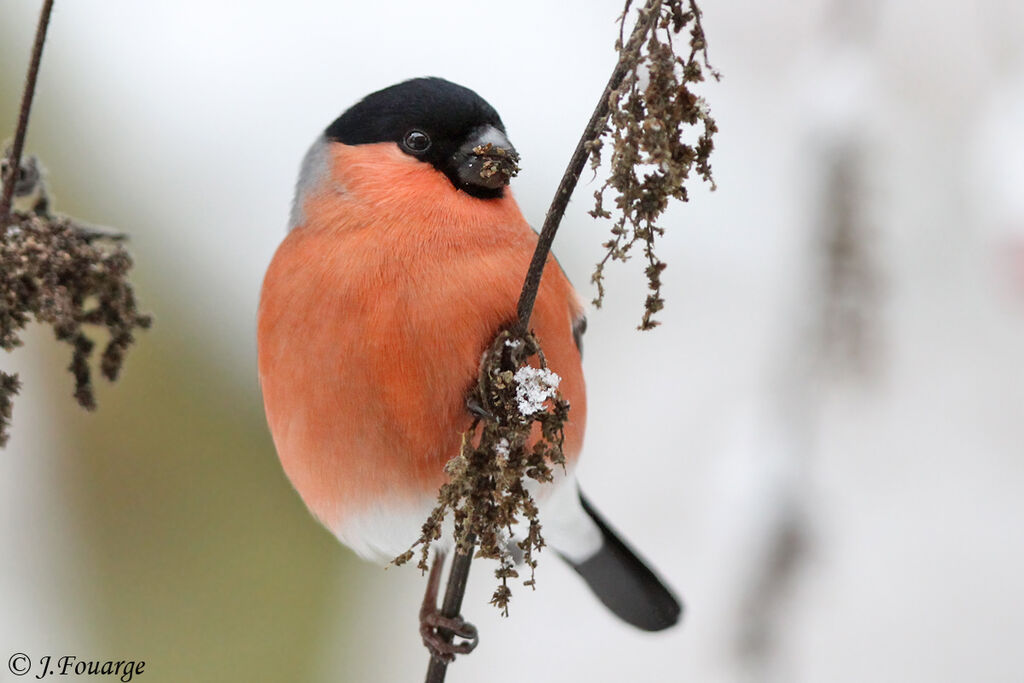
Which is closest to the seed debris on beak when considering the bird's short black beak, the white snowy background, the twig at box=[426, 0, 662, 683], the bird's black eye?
the bird's short black beak

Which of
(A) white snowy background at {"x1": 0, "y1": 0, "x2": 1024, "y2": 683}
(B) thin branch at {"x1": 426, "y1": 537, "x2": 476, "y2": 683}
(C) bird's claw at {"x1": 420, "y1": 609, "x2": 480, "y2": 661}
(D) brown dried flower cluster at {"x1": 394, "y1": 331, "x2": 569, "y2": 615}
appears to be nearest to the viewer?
(D) brown dried flower cluster at {"x1": 394, "y1": 331, "x2": 569, "y2": 615}

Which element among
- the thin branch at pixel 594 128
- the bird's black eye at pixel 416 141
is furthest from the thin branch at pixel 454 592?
the bird's black eye at pixel 416 141

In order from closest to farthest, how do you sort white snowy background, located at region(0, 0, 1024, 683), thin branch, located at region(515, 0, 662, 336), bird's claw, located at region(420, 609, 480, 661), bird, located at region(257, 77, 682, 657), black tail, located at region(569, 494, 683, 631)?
thin branch, located at region(515, 0, 662, 336) < bird, located at region(257, 77, 682, 657) < bird's claw, located at region(420, 609, 480, 661) < black tail, located at region(569, 494, 683, 631) < white snowy background, located at region(0, 0, 1024, 683)

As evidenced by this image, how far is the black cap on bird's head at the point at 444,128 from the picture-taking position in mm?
1738

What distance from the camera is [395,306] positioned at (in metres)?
1.70

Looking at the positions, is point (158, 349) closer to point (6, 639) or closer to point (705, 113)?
point (6, 639)

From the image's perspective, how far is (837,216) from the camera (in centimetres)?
162

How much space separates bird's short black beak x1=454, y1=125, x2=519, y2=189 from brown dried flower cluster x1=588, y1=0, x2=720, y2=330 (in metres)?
0.43

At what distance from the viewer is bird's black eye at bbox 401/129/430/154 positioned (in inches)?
71.7

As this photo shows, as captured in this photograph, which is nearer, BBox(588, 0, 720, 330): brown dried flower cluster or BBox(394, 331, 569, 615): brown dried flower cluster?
BBox(588, 0, 720, 330): brown dried flower cluster

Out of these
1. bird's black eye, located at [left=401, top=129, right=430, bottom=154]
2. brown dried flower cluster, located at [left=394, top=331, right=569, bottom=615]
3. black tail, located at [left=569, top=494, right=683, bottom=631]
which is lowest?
Result: black tail, located at [left=569, top=494, right=683, bottom=631]

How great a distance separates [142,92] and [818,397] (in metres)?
3.92

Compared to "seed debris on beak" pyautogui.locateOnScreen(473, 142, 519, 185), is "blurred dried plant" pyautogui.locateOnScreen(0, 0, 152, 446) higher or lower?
lower

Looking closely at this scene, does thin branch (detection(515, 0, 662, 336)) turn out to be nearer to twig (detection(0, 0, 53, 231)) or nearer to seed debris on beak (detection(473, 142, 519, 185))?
seed debris on beak (detection(473, 142, 519, 185))
